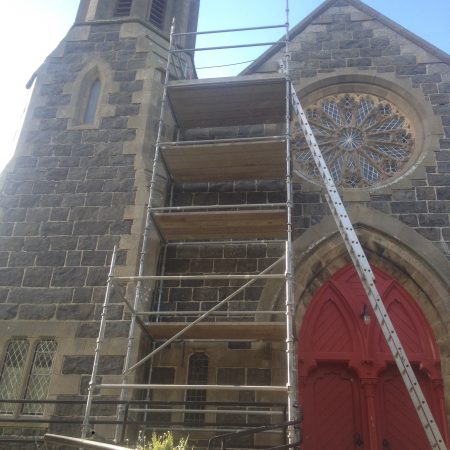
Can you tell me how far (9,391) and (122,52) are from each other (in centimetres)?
591

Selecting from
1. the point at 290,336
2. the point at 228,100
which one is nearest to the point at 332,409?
the point at 290,336

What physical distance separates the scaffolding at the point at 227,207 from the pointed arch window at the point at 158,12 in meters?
1.85

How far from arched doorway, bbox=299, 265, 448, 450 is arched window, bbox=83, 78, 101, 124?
185 inches

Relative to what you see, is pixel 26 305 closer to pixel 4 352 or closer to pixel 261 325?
pixel 4 352

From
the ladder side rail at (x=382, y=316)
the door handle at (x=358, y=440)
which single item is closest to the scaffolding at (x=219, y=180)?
the ladder side rail at (x=382, y=316)

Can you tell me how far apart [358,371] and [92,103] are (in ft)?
19.7

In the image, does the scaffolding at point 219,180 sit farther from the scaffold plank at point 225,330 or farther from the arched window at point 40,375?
the arched window at point 40,375

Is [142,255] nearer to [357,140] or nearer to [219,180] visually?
[219,180]

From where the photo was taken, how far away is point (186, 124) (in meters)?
9.30

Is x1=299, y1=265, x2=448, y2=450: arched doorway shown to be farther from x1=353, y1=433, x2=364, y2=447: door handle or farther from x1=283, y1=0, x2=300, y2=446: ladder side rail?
x1=283, y1=0, x2=300, y2=446: ladder side rail

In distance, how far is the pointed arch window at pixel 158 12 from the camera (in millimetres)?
10862

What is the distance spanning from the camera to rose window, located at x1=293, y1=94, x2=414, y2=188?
29.2 ft

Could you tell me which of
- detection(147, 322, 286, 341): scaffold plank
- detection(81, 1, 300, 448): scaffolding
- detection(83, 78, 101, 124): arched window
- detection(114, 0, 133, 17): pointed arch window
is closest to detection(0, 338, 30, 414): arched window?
detection(81, 1, 300, 448): scaffolding

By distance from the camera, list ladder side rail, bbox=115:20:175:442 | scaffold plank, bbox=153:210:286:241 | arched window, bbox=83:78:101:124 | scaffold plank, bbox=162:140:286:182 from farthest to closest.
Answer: arched window, bbox=83:78:101:124
scaffold plank, bbox=162:140:286:182
scaffold plank, bbox=153:210:286:241
ladder side rail, bbox=115:20:175:442
